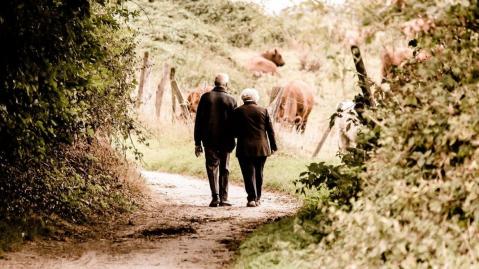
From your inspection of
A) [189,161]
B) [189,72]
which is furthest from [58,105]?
[189,72]

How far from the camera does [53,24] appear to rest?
673 centimetres

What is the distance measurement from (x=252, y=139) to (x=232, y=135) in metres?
0.52

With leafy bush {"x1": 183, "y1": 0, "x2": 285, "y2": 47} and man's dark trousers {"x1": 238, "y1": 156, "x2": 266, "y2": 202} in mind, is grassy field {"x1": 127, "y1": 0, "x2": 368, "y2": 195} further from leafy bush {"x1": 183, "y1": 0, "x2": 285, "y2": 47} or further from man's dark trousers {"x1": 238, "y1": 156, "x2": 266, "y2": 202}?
man's dark trousers {"x1": 238, "y1": 156, "x2": 266, "y2": 202}

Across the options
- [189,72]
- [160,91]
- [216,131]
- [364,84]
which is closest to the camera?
[364,84]

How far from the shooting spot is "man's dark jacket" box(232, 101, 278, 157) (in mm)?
10711

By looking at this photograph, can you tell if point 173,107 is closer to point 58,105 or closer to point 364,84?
point 58,105

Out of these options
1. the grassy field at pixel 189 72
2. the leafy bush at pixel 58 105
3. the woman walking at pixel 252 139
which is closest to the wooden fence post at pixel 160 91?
the grassy field at pixel 189 72

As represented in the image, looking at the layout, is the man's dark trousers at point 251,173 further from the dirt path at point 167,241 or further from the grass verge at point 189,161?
the grass verge at point 189,161

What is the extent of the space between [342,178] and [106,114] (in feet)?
14.7

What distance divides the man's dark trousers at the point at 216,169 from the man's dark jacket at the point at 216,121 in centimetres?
11

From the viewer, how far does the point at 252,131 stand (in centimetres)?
1079

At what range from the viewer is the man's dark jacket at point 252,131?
10.7 meters

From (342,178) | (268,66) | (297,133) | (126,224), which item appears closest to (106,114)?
(126,224)

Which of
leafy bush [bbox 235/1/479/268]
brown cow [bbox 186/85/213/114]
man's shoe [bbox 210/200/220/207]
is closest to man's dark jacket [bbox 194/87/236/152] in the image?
man's shoe [bbox 210/200/220/207]
